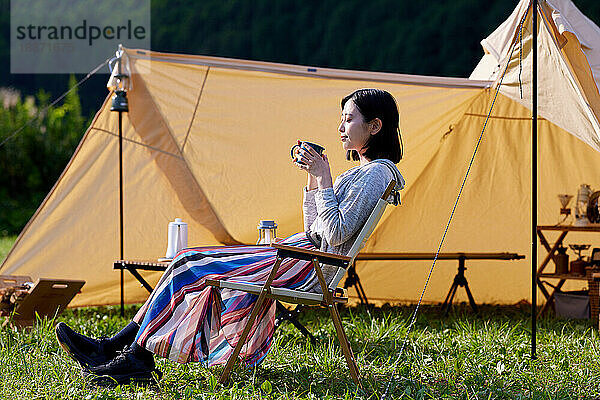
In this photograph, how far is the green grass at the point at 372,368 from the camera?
274 cm

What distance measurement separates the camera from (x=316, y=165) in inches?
108

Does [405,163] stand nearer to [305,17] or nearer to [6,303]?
[6,303]

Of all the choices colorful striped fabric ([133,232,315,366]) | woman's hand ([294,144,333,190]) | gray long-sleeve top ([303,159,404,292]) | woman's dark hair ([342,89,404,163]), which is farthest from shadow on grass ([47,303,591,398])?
woman's dark hair ([342,89,404,163])

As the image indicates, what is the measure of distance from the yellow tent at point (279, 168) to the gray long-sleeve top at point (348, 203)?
109 centimetres

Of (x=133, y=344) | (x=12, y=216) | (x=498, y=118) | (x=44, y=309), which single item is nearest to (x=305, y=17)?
(x=12, y=216)

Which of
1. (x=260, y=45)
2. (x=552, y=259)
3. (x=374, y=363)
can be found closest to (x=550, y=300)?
(x=552, y=259)

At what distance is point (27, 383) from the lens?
111 inches

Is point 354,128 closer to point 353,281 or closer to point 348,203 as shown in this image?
point 348,203

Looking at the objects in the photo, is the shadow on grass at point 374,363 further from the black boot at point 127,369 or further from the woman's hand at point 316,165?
the woman's hand at point 316,165

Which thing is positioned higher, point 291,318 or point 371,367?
point 291,318

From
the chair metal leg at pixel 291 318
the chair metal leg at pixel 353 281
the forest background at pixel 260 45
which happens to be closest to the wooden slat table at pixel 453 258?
the chair metal leg at pixel 353 281

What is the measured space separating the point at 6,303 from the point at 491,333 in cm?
232

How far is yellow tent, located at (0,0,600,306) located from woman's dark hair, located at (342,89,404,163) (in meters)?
0.90

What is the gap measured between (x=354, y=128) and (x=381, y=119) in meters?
0.11
